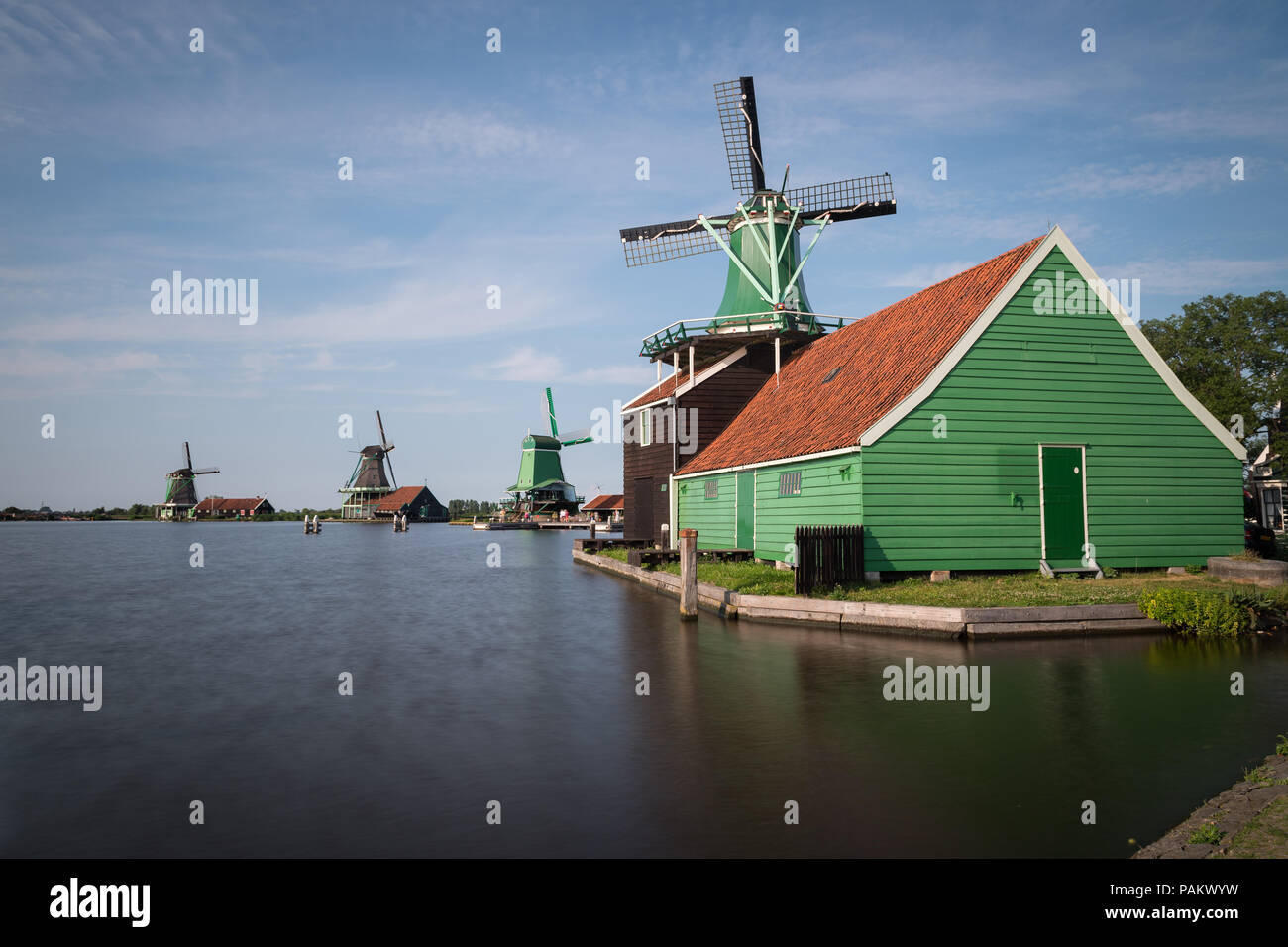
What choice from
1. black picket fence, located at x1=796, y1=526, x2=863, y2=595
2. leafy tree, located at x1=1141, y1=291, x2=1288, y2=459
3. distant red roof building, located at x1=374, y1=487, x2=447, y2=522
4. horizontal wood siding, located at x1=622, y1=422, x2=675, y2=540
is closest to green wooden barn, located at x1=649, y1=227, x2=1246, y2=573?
black picket fence, located at x1=796, y1=526, x2=863, y2=595

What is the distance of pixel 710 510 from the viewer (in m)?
27.8

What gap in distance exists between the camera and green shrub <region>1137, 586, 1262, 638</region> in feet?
45.5

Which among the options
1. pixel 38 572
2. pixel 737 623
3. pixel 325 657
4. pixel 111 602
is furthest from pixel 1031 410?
pixel 38 572

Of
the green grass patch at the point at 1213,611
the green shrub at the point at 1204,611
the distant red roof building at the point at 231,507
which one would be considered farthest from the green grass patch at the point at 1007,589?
the distant red roof building at the point at 231,507

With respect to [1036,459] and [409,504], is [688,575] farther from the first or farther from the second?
[409,504]

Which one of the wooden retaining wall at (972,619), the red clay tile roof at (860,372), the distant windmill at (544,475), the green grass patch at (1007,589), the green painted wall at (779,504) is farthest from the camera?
the distant windmill at (544,475)

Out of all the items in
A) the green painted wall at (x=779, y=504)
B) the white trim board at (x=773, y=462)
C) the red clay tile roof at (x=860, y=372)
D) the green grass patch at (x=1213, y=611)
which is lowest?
the green grass patch at (x=1213, y=611)

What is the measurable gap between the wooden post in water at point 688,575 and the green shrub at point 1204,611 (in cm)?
825

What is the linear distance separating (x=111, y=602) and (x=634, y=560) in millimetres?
16054

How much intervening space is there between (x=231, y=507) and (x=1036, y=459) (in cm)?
17250

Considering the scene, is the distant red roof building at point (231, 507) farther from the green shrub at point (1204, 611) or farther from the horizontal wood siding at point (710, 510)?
the green shrub at point (1204, 611)

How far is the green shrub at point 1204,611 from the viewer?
13875 mm

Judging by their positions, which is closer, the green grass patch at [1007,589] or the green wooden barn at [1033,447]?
the green grass patch at [1007,589]
